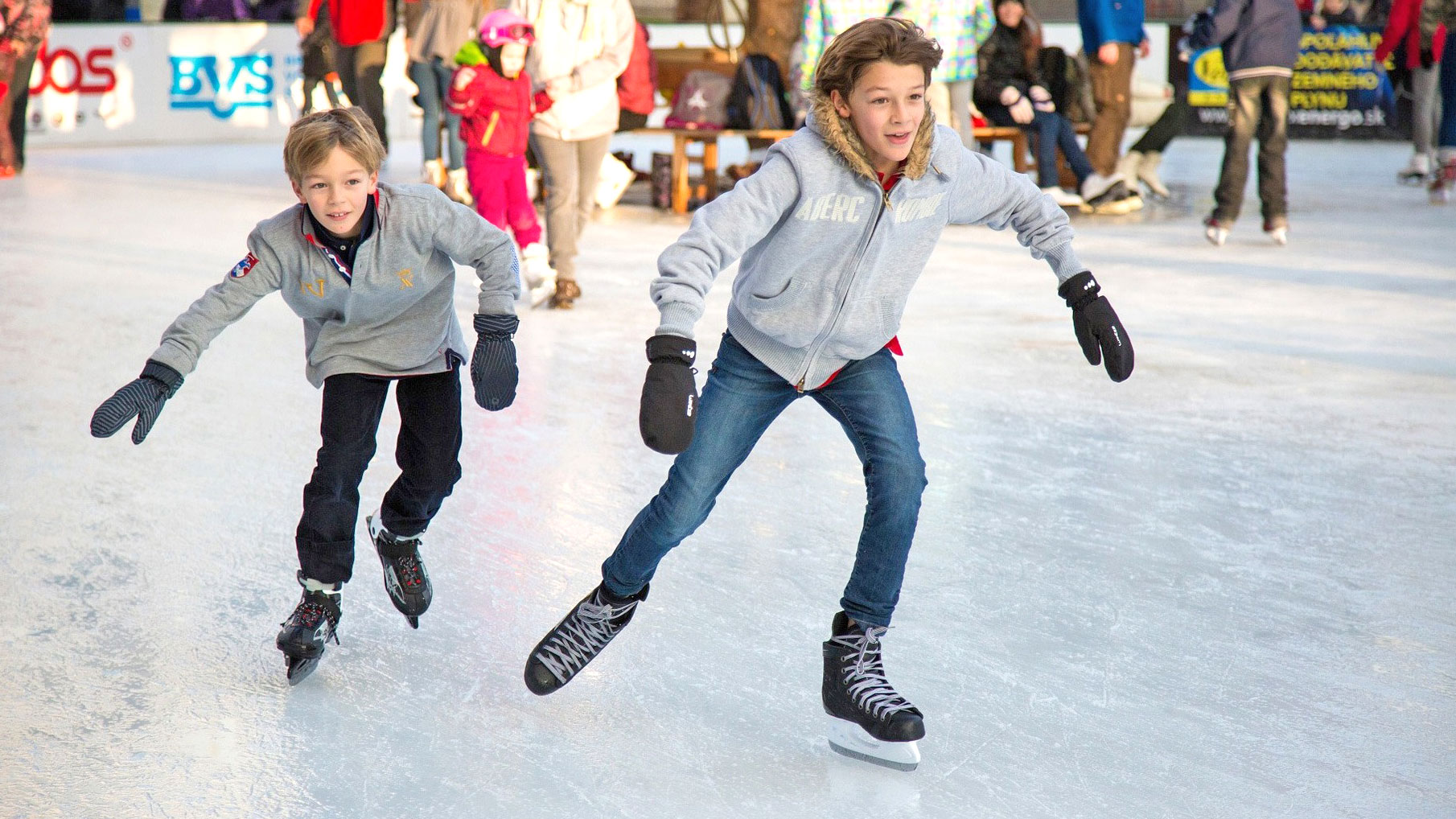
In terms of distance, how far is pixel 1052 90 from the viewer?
8.50 meters

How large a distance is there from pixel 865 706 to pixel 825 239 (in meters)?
0.64

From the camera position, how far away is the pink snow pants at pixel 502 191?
5.38m

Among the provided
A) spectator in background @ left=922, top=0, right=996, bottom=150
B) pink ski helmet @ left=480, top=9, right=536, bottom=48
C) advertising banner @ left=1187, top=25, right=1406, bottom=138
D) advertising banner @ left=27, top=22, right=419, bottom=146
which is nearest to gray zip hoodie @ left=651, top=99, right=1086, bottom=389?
pink ski helmet @ left=480, top=9, right=536, bottom=48

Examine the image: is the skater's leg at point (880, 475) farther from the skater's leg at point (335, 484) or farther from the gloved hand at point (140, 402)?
the gloved hand at point (140, 402)

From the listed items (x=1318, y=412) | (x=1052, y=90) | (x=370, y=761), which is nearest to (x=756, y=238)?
(x=370, y=761)

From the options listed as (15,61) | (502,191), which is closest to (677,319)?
(502,191)

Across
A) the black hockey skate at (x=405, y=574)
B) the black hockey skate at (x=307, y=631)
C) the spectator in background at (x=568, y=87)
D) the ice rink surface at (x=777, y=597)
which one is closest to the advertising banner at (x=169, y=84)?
the ice rink surface at (x=777, y=597)

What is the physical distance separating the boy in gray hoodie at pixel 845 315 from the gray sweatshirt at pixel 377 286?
0.40 metres

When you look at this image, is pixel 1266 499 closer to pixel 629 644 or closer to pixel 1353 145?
pixel 629 644

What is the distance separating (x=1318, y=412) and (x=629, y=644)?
239cm

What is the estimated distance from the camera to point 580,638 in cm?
214

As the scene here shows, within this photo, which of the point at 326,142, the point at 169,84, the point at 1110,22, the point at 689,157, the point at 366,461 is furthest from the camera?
the point at 169,84

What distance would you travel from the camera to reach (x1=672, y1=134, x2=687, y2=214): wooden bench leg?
28.2ft

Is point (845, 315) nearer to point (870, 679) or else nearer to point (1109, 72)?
point (870, 679)
